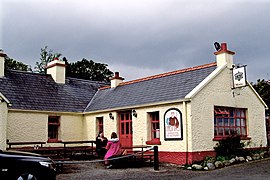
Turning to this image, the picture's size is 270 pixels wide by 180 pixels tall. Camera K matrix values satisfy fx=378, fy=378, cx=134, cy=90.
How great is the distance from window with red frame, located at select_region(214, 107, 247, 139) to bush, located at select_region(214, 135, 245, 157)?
19.6 inches

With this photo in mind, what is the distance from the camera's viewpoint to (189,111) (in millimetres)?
16875

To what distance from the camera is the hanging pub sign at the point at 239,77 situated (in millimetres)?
17781

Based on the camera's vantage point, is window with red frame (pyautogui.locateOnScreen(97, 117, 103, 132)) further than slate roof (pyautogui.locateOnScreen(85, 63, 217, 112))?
Yes

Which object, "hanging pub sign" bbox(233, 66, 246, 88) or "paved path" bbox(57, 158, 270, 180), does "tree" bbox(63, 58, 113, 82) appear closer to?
"hanging pub sign" bbox(233, 66, 246, 88)

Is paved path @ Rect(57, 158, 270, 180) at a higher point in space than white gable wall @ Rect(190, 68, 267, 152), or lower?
lower

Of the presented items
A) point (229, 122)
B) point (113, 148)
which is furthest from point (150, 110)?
point (229, 122)

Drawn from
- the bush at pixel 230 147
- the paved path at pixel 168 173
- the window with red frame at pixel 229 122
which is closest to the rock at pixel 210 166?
the paved path at pixel 168 173

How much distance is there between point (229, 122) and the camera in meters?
18.8

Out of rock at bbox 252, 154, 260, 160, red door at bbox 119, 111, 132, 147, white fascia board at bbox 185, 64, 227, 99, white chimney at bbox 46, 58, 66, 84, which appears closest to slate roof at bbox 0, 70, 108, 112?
white chimney at bbox 46, 58, 66, 84

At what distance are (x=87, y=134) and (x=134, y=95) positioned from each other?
4412 mm

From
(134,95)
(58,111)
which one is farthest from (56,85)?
(134,95)

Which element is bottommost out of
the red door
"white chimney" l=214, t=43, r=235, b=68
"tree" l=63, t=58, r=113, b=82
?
the red door

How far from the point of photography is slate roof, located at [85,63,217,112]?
18312 millimetres

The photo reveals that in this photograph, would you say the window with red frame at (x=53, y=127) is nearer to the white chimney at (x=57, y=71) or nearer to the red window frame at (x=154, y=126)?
the white chimney at (x=57, y=71)
